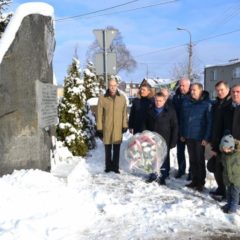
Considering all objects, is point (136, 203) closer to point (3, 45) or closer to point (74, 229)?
point (74, 229)

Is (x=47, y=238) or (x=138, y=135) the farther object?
(x=138, y=135)

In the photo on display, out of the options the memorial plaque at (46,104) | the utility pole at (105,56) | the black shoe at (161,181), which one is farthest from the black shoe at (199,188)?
the utility pole at (105,56)

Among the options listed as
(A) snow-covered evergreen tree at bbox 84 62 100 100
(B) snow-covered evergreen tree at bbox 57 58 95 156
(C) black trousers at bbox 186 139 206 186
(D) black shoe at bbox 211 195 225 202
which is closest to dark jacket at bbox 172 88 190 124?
(C) black trousers at bbox 186 139 206 186

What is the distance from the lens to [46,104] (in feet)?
25.2

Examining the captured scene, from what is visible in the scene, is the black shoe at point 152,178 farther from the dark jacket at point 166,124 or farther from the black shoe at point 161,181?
the dark jacket at point 166,124

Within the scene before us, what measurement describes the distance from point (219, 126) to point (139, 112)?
2095mm

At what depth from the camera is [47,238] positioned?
478cm

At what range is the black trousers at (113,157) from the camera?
8.55 m

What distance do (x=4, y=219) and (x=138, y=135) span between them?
294 cm

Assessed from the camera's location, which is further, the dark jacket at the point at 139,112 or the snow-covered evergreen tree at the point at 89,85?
the snow-covered evergreen tree at the point at 89,85

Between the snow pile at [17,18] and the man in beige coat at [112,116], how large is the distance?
1.86 m

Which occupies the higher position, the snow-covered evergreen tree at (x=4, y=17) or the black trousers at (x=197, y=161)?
the snow-covered evergreen tree at (x=4, y=17)

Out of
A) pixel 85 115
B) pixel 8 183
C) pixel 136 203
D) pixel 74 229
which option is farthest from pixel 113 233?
pixel 85 115

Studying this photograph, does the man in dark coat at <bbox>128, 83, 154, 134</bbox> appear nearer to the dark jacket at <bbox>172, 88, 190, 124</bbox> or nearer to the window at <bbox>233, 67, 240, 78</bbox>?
the dark jacket at <bbox>172, 88, 190, 124</bbox>
